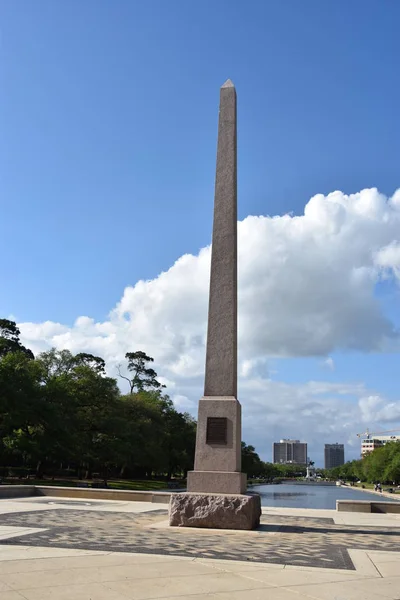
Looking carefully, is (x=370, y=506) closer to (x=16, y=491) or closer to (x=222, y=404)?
(x=222, y=404)

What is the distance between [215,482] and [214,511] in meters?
0.82

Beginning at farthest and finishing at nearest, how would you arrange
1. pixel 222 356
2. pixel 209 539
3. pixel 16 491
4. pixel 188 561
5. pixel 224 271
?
pixel 16 491
pixel 224 271
pixel 222 356
pixel 209 539
pixel 188 561

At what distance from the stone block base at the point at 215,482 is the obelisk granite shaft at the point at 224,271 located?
2022 mm

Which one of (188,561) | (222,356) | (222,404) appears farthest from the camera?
(222,356)

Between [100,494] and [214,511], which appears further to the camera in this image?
[100,494]

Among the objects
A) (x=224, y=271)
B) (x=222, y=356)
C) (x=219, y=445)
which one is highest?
(x=224, y=271)

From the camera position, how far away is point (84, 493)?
77.7ft

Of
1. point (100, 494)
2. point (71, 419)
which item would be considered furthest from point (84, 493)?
point (71, 419)

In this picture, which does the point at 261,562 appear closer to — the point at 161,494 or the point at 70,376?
the point at 161,494

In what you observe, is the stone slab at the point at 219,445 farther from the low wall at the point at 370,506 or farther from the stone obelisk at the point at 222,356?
the low wall at the point at 370,506

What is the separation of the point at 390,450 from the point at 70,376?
75.8m

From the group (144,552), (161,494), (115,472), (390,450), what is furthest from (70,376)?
(390,450)

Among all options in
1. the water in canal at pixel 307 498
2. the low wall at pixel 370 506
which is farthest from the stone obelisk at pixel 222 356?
the water in canal at pixel 307 498

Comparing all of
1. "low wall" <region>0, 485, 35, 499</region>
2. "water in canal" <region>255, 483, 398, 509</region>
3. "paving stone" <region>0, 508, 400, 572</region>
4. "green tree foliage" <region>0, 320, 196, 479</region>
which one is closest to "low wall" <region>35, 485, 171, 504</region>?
"low wall" <region>0, 485, 35, 499</region>
